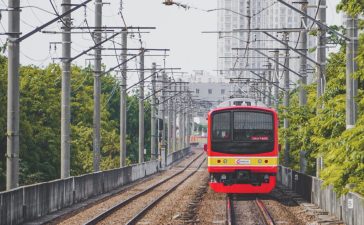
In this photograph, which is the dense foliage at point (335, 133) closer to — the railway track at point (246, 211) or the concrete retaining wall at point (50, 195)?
the railway track at point (246, 211)

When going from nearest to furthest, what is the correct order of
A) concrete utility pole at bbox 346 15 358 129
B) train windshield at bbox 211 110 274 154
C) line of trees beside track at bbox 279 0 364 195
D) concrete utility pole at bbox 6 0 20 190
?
line of trees beside track at bbox 279 0 364 195 < concrete utility pole at bbox 346 15 358 129 < concrete utility pole at bbox 6 0 20 190 < train windshield at bbox 211 110 274 154

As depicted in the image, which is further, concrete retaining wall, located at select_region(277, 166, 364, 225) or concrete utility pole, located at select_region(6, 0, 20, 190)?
concrete utility pole, located at select_region(6, 0, 20, 190)

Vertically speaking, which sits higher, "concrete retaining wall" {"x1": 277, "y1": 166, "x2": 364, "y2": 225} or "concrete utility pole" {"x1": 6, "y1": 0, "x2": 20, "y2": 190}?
"concrete utility pole" {"x1": 6, "y1": 0, "x2": 20, "y2": 190}

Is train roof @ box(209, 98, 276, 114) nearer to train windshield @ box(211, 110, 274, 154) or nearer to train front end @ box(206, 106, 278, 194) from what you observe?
train front end @ box(206, 106, 278, 194)

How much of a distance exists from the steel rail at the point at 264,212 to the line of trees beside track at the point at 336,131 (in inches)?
85.6

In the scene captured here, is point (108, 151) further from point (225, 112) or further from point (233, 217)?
point (233, 217)

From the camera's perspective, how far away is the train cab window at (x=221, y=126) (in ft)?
106

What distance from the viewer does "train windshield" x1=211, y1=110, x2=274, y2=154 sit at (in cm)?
3228

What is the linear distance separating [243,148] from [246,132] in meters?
0.59

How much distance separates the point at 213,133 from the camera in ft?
107

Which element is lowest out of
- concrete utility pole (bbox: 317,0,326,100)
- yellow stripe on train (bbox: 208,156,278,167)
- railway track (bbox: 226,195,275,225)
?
railway track (bbox: 226,195,275,225)

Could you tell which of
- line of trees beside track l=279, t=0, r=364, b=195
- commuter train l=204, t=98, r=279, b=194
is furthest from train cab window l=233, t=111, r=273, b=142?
line of trees beside track l=279, t=0, r=364, b=195

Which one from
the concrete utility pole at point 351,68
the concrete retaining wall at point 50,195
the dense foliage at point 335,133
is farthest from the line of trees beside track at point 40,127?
the concrete utility pole at point 351,68

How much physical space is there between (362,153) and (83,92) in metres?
65.0
